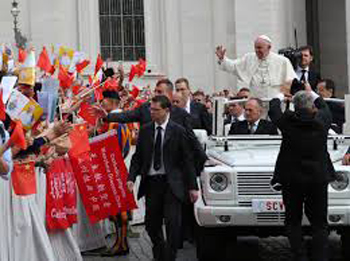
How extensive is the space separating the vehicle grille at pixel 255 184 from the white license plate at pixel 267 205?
9 centimetres

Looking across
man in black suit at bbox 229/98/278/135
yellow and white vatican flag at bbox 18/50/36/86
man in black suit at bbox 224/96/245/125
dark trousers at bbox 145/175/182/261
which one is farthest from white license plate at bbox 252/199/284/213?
yellow and white vatican flag at bbox 18/50/36/86

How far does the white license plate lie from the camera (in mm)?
11719

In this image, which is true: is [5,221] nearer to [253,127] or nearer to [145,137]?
[145,137]

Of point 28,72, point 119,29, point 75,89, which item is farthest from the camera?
point 119,29

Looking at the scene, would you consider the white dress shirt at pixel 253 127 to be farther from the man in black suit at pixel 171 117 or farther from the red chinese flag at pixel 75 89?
the red chinese flag at pixel 75 89

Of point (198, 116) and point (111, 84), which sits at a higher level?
point (111, 84)

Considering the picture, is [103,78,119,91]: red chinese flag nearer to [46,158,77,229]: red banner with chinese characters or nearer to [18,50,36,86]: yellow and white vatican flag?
[46,158,77,229]: red banner with chinese characters

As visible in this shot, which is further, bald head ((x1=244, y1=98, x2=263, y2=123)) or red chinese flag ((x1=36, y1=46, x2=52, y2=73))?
bald head ((x1=244, y1=98, x2=263, y2=123))

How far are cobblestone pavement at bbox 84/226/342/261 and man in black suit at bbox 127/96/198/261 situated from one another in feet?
A: 4.74

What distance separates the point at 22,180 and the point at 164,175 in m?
2.54

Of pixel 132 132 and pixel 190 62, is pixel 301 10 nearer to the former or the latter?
pixel 190 62

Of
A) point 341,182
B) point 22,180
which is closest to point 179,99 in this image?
point 341,182

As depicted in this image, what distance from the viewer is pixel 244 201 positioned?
11.8m

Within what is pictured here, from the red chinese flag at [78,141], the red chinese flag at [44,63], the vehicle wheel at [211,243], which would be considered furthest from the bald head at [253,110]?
the red chinese flag at [78,141]
